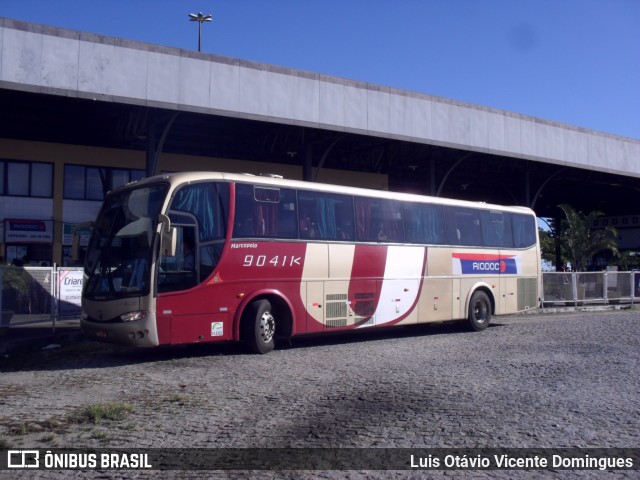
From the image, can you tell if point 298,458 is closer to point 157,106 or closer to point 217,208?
point 217,208

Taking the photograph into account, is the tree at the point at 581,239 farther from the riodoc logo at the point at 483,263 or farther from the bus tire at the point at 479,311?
the bus tire at the point at 479,311

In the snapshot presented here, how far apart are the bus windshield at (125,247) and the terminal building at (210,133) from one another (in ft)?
23.8

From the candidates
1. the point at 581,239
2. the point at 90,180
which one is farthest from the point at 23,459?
the point at 581,239

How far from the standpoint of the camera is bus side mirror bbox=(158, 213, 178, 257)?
34.7ft

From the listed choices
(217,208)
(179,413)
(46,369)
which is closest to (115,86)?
(217,208)

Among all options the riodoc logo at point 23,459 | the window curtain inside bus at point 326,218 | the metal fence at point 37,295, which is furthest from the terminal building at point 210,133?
the riodoc logo at point 23,459

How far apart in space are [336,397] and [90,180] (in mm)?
22117

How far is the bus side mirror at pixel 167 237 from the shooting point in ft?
34.7

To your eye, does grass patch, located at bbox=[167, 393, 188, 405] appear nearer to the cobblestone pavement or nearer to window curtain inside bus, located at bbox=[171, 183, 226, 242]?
the cobblestone pavement

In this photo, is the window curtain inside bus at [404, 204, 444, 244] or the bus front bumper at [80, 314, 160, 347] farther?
the window curtain inside bus at [404, 204, 444, 244]

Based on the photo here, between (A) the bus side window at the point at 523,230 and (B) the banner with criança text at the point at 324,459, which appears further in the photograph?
(A) the bus side window at the point at 523,230

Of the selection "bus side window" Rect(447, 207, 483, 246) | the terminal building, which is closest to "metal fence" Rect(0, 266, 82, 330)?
the terminal building

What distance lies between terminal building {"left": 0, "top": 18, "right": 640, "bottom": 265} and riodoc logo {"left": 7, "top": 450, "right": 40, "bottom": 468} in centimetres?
1340

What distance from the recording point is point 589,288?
25.2m
